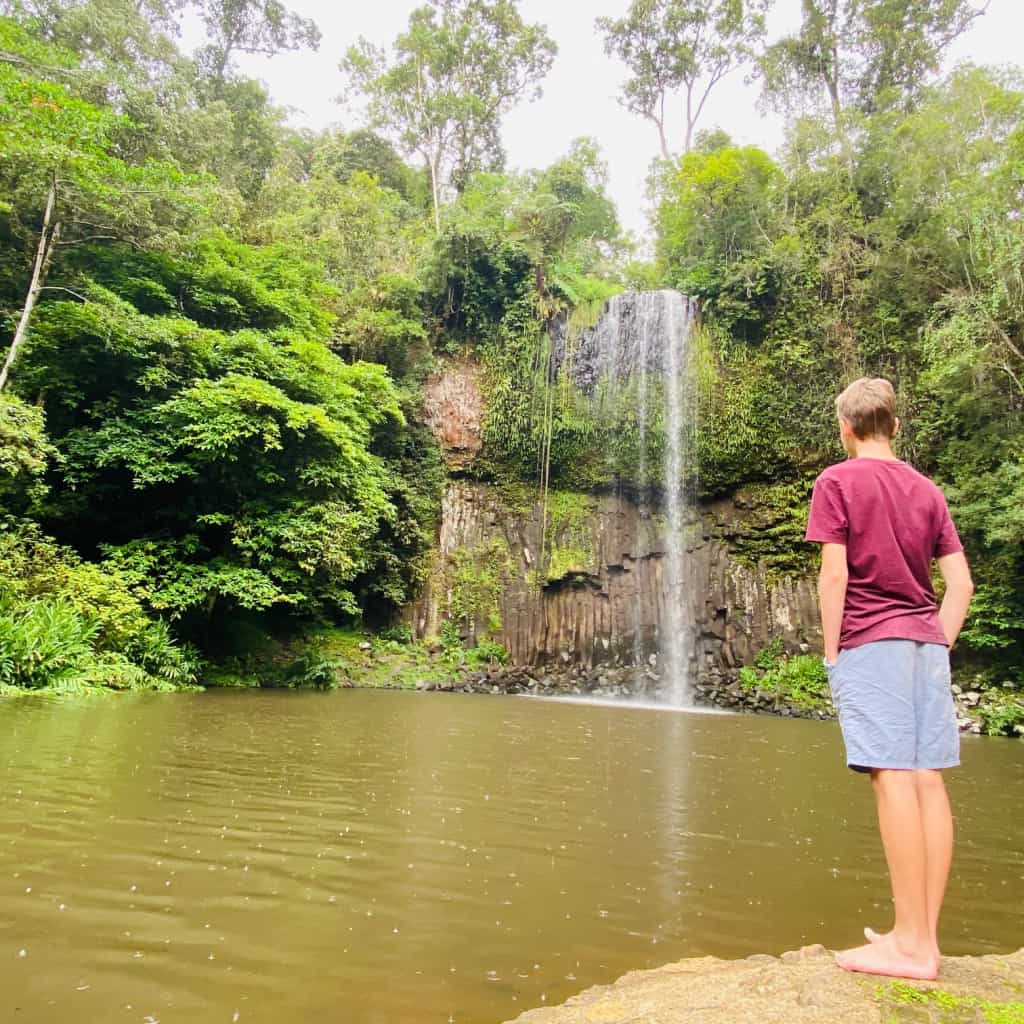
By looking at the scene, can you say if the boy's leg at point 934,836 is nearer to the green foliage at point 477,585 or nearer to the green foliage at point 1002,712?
the green foliage at point 1002,712

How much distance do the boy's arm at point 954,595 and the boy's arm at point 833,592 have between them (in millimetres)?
298

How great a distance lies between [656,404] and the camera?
16922mm

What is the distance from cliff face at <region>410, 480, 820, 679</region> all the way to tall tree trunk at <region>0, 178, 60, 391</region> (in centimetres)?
936

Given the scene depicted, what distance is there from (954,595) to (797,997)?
1188 mm

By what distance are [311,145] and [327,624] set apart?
2106 cm

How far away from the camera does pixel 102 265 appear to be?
12.1 m

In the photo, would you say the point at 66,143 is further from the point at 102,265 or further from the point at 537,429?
the point at 537,429

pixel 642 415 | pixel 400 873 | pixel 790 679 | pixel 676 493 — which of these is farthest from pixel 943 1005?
pixel 642 415

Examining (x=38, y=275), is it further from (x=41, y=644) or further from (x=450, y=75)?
(x=450, y=75)

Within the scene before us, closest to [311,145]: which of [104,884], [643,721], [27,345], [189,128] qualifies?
[189,128]

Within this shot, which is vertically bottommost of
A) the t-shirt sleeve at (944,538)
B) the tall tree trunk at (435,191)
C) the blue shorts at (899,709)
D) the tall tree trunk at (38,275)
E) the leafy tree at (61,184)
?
the blue shorts at (899,709)

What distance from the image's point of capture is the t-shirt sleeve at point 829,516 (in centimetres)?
195

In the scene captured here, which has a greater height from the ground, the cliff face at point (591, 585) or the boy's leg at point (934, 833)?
the cliff face at point (591, 585)

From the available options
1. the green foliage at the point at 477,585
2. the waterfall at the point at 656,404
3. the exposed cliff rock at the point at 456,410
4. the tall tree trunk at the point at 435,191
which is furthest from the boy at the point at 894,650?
the tall tree trunk at the point at 435,191
